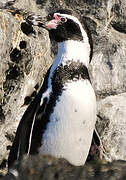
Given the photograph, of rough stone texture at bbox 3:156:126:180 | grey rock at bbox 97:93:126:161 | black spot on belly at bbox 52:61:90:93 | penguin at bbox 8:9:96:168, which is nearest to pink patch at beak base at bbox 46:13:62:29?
penguin at bbox 8:9:96:168

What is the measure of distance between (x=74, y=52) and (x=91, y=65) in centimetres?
165

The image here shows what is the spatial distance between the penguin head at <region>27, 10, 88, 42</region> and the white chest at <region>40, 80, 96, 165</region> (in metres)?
0.34

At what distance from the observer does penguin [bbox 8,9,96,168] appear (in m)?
2.73

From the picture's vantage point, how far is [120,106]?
4508 millimetres

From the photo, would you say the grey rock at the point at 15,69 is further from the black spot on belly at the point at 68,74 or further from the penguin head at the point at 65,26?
the black spot on belly at the point at 68,74

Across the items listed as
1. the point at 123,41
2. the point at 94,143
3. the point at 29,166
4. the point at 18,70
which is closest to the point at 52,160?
the point at 29,166

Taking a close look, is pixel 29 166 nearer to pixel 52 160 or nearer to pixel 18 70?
pixel 52 160

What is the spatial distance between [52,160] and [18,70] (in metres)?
2.36

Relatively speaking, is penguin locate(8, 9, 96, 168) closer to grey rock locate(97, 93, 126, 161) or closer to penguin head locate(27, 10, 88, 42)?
penguin head locate(27, 10, 88, 42)

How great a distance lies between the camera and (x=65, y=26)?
2990 mm

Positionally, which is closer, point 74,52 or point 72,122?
point 72,122

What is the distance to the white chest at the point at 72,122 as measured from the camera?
8.92ft

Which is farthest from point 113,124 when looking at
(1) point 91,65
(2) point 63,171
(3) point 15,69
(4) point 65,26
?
(2) point 63,171

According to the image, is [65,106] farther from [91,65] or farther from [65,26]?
[91,65]
